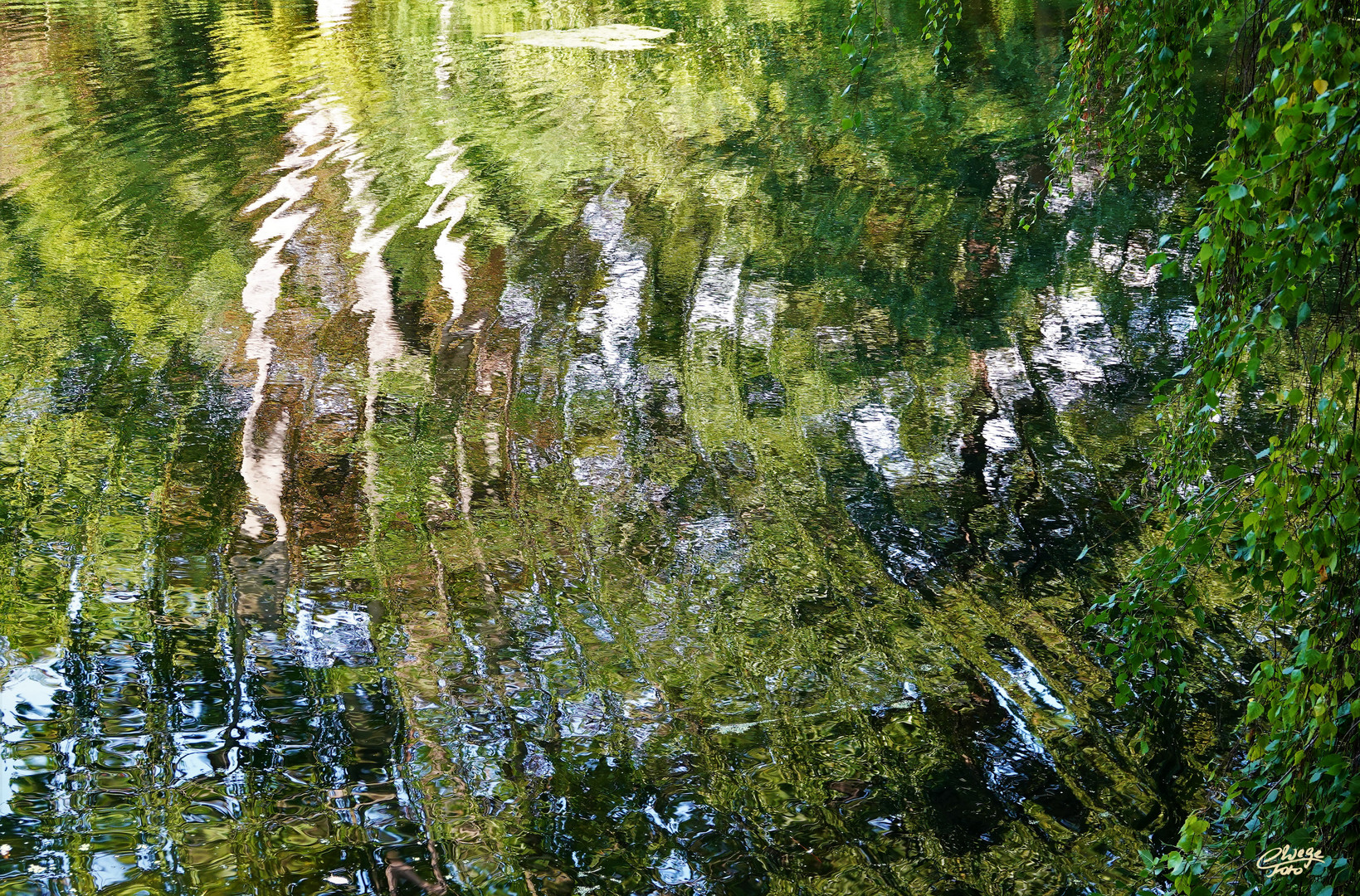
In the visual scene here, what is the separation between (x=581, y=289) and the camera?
754cm

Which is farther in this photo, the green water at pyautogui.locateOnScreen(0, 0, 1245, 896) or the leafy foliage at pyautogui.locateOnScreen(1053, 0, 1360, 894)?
the green water at pyautogui.locateOnScreen(0, 0, 1245, 896)

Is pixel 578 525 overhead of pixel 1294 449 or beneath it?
beneath

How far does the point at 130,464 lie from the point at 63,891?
2764 millimetres

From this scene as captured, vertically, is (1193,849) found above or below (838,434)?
above

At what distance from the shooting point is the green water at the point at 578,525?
3.39 m

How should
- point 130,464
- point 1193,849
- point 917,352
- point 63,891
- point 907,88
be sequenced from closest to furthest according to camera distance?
1. point 1193,849
2. point 63,891
3. point 130,464
4. point 917,352
5. point 907,88

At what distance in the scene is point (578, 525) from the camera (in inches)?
193

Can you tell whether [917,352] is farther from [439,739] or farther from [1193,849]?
[1193,849]

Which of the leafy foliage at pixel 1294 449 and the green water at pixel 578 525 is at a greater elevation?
the leafy foliage at pixel 1294 449

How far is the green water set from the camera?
3.39 meters

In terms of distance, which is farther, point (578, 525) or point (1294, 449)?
point (578, 525)

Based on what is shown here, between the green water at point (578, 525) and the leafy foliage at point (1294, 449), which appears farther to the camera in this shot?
the green water at point (578, 525)

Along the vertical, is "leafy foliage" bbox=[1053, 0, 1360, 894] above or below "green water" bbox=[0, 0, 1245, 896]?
above

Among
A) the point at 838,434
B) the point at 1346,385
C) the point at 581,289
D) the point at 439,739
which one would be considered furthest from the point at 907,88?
the point at 1346,385
